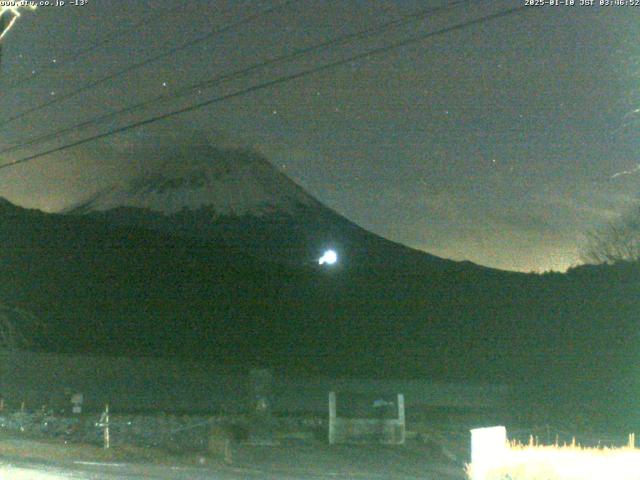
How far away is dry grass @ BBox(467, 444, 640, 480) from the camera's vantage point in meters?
13.9

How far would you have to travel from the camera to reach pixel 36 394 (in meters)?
40.3

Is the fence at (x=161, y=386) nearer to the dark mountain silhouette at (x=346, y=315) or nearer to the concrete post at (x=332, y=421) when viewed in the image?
the dark mountain silhouette at (x=346, y=315)

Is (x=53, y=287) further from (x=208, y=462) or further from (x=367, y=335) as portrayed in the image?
(x=208, y=462)

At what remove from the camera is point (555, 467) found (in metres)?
14.4

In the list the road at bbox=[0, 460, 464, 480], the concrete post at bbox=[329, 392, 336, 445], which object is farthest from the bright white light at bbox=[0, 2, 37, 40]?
the concrete post at bbox=[329, 392, 336, 445]

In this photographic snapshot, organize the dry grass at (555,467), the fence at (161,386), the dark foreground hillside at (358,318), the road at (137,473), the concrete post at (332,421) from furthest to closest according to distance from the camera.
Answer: the dark foreground hillside at (358,318) < the fence at (161,386) < the concrete post at (332,421) < the road at (137,473) < the dry grass at (555,467)

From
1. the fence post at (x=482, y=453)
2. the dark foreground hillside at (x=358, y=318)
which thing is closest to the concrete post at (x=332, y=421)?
the fence post at (x=482, y=453)

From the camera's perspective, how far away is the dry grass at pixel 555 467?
1388cm

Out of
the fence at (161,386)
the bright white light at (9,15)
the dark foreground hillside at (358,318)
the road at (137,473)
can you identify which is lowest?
the road at (137,473)

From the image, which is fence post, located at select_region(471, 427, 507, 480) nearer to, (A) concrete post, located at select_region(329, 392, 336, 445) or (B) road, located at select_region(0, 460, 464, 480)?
(B) road, located at select_region(0, 460, 464, 480)

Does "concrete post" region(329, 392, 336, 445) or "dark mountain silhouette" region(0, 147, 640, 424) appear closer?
"concrete post" region(329, 392, 336, 445)

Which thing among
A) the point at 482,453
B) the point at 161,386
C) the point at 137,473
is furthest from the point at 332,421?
the point at 482,453

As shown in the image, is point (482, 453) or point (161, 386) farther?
point (161, 386)

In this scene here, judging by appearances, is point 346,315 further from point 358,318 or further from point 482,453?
point 482,453
